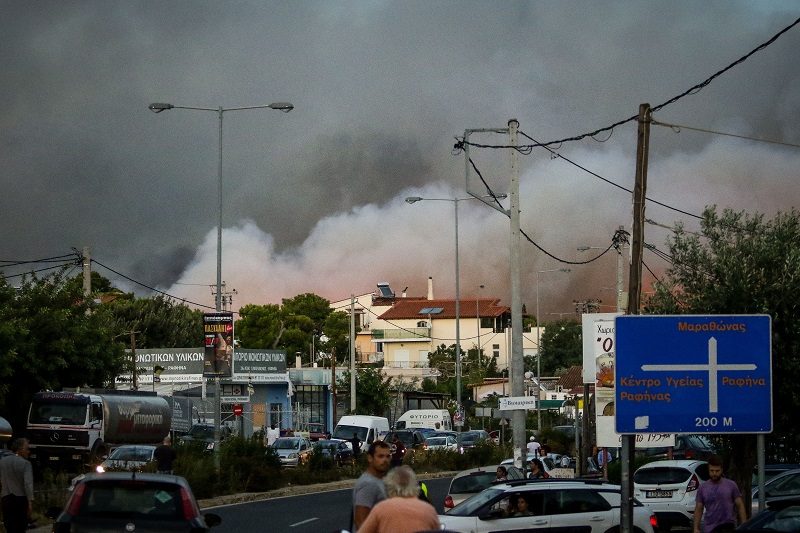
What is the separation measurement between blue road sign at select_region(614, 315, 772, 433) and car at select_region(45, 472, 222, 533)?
505cm

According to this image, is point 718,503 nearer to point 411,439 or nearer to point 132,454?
point 132,454

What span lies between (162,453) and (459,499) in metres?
7.84

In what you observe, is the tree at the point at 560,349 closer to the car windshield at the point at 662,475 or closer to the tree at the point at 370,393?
the tree at the point at 370,393

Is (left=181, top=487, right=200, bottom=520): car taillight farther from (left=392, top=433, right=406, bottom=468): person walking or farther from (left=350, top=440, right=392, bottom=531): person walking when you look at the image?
(left=392, top=433, right=406, bottom=468): person walking

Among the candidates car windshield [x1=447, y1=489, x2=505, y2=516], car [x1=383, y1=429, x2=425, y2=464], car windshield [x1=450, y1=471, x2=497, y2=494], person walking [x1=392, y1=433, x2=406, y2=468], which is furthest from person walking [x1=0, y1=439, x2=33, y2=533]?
car [x1=383, y1=429, x2=425, y2=464]

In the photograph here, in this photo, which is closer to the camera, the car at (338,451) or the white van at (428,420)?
the car at (338,451)

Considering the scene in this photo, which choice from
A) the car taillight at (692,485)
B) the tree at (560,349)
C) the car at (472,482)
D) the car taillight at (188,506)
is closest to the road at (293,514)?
the car at (472,482)

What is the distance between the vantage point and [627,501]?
47.8 ft

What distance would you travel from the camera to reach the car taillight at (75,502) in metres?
13.1

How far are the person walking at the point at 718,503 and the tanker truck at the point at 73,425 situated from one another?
29844 millimetres

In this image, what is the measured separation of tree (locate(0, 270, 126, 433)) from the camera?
38.9 meters

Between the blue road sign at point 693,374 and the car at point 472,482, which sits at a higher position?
the blue road sign at point 693,374

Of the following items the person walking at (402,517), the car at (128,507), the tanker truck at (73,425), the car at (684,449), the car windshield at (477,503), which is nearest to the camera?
the person walking at (402,517)

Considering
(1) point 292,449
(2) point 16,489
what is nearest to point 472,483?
(2) point 16,489
